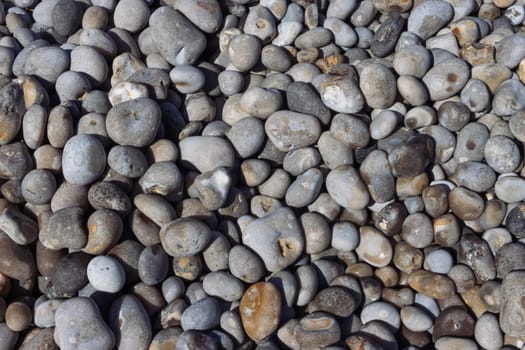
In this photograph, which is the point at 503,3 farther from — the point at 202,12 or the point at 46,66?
the point at 46,66

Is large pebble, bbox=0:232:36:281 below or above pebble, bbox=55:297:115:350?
below

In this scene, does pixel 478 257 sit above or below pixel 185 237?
above

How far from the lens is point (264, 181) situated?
6.86 ft

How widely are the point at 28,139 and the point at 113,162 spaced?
387mm

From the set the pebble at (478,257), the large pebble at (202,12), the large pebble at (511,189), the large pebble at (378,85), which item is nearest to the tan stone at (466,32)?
the large pebble at (378,85)

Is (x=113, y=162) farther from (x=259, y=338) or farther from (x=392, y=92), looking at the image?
(x=392, y=92)

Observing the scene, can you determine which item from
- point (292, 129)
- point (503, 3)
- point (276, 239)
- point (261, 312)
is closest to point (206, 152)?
point (292, 129)

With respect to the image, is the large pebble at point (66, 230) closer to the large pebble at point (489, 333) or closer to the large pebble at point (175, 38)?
the large pebble at point (175, 38)

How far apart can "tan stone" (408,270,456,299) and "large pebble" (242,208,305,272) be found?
45 cm

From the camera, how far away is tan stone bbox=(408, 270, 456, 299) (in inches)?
72.8

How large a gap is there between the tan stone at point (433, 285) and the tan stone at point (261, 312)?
547 mm

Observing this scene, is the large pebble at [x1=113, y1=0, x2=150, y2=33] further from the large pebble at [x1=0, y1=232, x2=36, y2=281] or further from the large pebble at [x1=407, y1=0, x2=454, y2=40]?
the large pebble at [x1=407, y1=0, x2=454, y2=40]

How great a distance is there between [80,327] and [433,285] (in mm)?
1251

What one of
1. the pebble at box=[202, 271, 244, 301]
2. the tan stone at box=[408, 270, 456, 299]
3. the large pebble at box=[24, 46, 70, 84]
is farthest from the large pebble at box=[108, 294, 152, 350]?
the large pebble at box=[24, 46, 70, 84]
